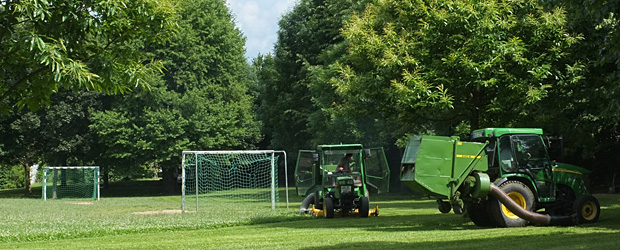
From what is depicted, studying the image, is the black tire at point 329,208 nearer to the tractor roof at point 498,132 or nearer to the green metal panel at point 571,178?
the tractor roof at point 498,132

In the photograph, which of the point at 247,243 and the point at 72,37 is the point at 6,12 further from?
the point at 247,243

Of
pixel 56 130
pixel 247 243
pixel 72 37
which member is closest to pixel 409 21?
pixel 247 243

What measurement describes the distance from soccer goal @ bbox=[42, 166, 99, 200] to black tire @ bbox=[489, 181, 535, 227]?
3388 centimetres

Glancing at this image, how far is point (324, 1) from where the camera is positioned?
4209 cm

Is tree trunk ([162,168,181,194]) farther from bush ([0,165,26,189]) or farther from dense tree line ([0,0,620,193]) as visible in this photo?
bush ([0,165,26,189])

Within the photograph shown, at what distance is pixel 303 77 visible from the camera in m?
43.4

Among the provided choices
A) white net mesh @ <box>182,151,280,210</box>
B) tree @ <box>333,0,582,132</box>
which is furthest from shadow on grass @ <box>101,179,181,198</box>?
tree @ <box>333,0,582,132</box>

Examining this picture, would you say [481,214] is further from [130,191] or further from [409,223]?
[130,191]

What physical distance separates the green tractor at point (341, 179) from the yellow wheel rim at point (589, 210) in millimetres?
5487

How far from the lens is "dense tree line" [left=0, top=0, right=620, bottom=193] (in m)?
9.27

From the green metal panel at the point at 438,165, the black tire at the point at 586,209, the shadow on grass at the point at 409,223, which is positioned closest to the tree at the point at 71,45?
the green metal panel at the point at 438,165

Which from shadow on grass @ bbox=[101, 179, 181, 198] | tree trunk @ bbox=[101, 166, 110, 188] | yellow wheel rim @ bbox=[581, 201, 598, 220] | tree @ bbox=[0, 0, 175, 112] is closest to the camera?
tree @ bbox=[0, 0, 175, 112]

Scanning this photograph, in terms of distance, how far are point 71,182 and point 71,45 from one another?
1450 inches

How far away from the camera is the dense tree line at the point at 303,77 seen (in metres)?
9.27
